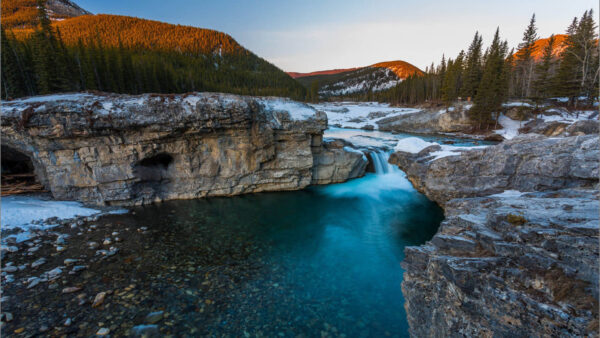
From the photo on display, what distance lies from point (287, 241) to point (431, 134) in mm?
37879

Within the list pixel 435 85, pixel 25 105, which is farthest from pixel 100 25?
pixel 435 85

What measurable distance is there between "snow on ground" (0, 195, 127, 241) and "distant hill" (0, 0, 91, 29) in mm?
112383

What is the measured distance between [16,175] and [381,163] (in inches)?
993

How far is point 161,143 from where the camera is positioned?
1304 centimetres

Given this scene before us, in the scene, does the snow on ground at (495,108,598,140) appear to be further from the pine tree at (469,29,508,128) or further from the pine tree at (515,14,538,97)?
the pine tree at (515,14,538,97)

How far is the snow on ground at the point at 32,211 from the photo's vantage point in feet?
31.4

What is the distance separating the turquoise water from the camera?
6152 mm

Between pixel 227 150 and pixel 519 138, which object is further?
pixel 227 150

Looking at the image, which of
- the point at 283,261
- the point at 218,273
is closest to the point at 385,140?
the point at 283,261

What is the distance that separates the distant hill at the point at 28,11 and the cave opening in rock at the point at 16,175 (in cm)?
10617

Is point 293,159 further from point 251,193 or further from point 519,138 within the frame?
point 519,138

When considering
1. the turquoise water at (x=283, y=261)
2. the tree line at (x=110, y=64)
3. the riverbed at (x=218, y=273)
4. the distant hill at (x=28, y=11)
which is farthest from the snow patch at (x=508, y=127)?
the distant hill at (x=28, y=11)

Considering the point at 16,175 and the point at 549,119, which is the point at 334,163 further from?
the point at 549,119

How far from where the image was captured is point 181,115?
1220cm
